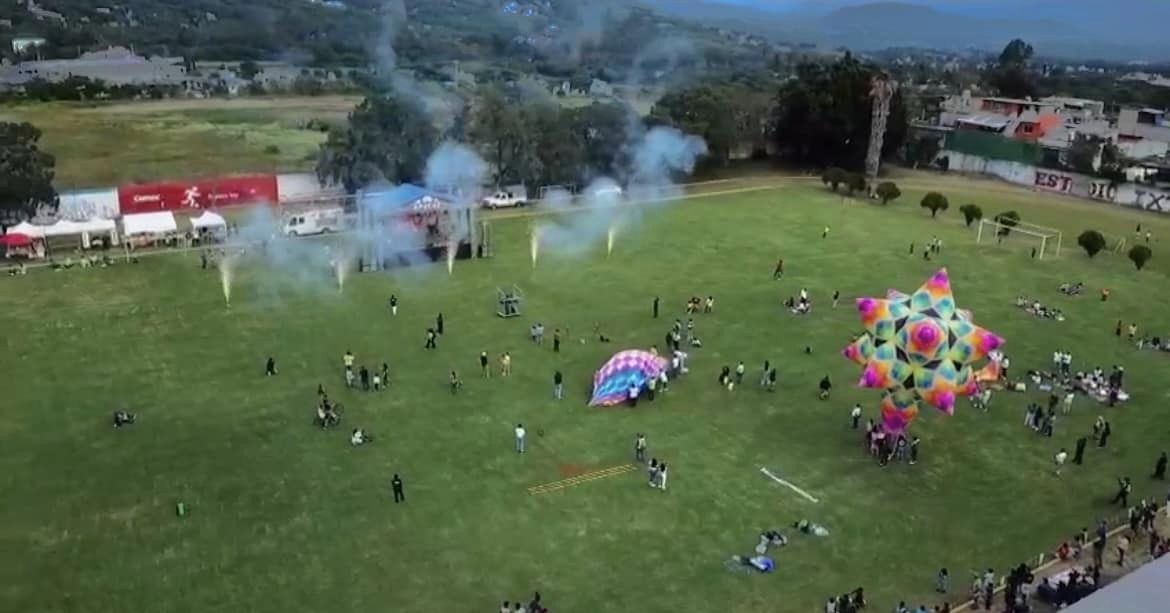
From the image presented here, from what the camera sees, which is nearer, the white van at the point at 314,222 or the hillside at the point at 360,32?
the white van at the point at 314,222

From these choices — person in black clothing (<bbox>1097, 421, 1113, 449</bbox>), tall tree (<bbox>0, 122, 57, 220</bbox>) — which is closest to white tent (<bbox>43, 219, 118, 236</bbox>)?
tall tree (<bbox>0, 122, 57, 220</bbox>)

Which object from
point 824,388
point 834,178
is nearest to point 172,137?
point 834,178

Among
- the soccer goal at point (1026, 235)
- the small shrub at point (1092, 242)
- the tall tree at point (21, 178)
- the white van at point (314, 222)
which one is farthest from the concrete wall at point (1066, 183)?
the tall tree at point (21, 178)

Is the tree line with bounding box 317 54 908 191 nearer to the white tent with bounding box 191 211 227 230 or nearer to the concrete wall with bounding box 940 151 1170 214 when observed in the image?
the concrete wall with bounding box 940 151 1170 214

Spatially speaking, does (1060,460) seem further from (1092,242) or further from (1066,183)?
(1066,183)

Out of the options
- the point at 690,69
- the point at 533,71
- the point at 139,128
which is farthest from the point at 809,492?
the point at 690,69

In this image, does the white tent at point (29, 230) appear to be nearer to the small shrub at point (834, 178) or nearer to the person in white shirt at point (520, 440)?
the person in white shirt at point (520, 440)
